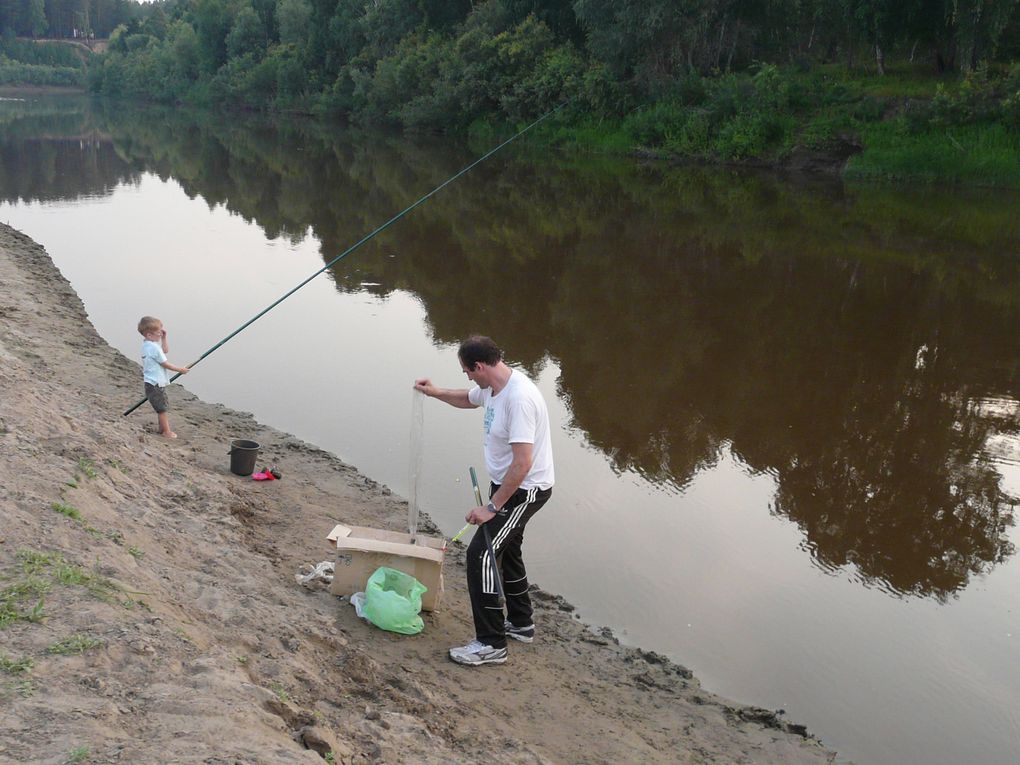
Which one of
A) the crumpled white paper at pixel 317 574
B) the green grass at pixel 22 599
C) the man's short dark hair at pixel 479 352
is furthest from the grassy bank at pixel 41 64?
the green grass at pixel 22 599

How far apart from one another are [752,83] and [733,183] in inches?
259

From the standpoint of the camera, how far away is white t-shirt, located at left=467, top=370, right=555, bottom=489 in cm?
512

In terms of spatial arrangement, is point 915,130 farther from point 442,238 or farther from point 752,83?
point 442,238

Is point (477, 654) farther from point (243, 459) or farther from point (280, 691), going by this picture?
point (243, 459)

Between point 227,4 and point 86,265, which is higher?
point 227,4

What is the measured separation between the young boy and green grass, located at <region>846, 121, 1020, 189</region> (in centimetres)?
2527

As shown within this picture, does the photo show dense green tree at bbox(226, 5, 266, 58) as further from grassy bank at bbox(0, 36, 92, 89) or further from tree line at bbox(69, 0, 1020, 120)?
grassy bank at bbox(0, 36, 92, 89)

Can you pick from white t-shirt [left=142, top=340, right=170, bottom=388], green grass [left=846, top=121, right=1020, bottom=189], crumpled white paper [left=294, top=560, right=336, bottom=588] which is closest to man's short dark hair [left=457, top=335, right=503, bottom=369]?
crumpled white paper [left=294, top=560, right=336, bottom=588]

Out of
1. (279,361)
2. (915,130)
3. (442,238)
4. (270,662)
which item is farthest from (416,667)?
(915,130)

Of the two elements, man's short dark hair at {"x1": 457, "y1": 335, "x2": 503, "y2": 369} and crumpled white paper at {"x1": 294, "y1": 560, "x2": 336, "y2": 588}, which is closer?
man's short dark hair at {"x1": 457, "y1": 335, "x2": 503, "y2": 369}

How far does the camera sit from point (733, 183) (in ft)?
91.7

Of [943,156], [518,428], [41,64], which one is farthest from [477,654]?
[41,64]

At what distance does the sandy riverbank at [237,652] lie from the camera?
3547 mm

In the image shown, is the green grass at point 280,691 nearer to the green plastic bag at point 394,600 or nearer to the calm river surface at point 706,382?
the green plastic bag at point 394,600
